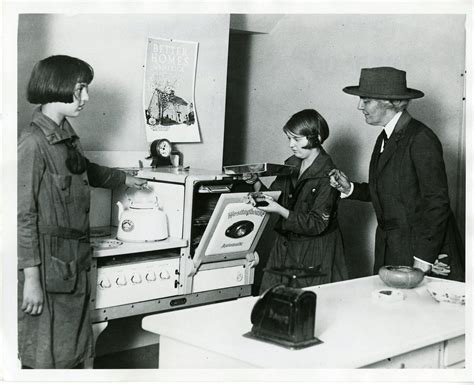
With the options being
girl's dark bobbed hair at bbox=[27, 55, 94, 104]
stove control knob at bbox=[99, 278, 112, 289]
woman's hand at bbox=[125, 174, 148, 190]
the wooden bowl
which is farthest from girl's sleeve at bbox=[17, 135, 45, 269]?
the wooden bowl

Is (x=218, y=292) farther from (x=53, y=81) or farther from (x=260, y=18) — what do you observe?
(x=260, y=18)

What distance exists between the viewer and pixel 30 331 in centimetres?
303

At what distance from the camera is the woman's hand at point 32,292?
295cm

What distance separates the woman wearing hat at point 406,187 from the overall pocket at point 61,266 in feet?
4.67

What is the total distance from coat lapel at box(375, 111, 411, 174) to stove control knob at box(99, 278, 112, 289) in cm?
148

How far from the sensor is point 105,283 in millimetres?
3381

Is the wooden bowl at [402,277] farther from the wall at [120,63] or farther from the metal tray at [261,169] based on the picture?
the wall at [120,63]

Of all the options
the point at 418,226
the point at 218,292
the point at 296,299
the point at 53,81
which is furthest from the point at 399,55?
the point at 296,299

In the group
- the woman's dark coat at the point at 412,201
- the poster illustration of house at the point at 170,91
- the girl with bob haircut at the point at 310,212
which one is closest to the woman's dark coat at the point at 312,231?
the girl with bob haircut at the point at 310,212

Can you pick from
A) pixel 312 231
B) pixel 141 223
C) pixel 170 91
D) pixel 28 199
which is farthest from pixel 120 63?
pixel 312 231

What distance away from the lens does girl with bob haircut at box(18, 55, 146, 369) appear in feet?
9.69
